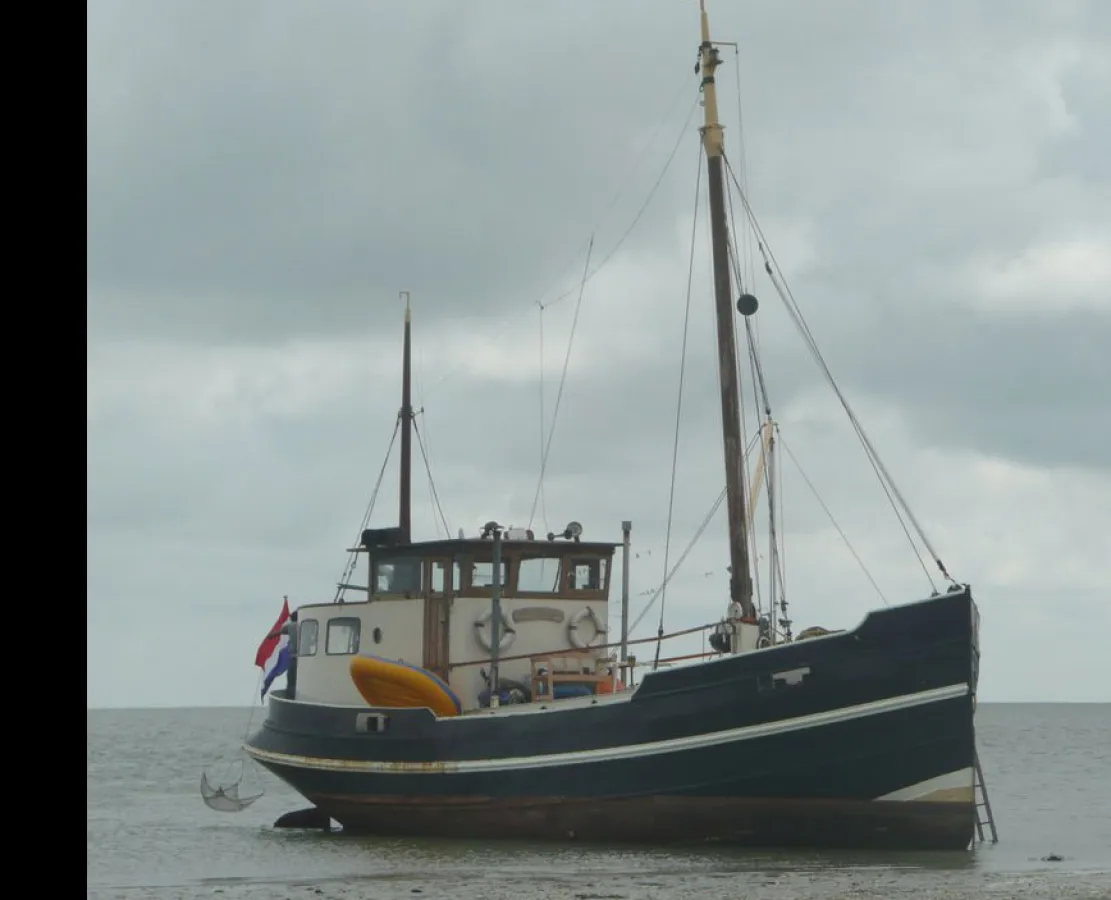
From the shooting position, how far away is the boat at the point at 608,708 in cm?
2155

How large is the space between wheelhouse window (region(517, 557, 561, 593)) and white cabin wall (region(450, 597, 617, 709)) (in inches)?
8.6

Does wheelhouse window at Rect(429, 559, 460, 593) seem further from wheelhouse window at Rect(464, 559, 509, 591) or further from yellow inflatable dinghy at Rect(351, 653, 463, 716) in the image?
yellow inflatable dinghy at Rect(351, 653, 463, 716)

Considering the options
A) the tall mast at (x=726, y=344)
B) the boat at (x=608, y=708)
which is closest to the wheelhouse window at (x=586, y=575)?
the boat at (x=608, y=708)

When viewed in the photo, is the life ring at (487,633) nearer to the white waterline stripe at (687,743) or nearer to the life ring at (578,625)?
the life ring at (578,625)

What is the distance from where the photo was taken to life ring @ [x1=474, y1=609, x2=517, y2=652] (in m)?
26.4

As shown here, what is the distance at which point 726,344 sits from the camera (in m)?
25.2

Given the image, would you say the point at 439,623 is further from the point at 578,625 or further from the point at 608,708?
the point at 608,708

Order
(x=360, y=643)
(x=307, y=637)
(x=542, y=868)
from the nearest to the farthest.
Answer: (x=542, y=868) < (x=360, y=643) < (x=307, y=637)

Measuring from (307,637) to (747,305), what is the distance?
407 inches

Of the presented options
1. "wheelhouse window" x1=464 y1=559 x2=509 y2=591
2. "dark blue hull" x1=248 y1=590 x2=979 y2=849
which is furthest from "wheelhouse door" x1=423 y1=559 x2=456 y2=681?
"dark blue hull" x1=248 y1=590 x2=979 y2=849

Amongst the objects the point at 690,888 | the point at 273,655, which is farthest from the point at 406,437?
the point at 690,888

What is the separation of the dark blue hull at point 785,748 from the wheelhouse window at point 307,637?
237 inches

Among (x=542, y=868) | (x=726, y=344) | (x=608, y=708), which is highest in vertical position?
(x=726, y=344)
